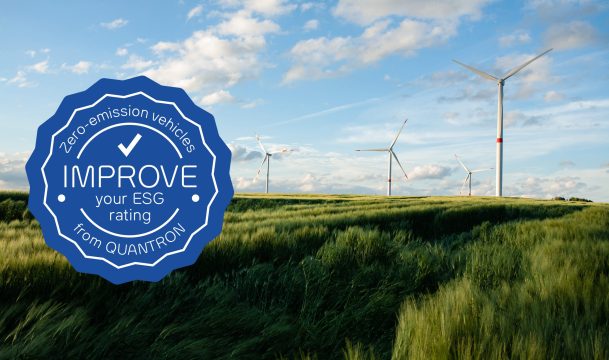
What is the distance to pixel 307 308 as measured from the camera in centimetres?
→ 443

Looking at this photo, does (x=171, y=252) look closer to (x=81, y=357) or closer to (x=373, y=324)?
(x=81, y=357)

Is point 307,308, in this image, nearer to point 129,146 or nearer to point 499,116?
point 129,146

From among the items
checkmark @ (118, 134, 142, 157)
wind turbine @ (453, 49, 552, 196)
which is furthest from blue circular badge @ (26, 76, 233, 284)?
wind turbine @ (453, 49, 552, 196)

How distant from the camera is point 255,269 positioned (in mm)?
4969

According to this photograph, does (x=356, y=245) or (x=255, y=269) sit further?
Answer: (x=356, y=245)

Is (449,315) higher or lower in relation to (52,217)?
lower

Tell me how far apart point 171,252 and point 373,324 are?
186 cm

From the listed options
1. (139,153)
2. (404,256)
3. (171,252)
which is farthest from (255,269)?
(404,256)

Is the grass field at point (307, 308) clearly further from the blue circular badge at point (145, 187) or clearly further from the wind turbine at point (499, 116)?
the wind turbine at point (499, 116)

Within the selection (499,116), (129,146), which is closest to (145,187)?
(129,146)

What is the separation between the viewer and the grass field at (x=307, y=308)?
2.61 meters

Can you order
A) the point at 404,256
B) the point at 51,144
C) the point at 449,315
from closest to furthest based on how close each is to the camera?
the point at 449,315 → the point at 51,144 → the point at 404,256

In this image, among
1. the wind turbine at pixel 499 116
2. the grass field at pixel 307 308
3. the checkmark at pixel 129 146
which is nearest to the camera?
the grass field at pixel 307 308

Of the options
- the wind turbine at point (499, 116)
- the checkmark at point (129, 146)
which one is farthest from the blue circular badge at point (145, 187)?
the wind turbine at point (499, 116)
